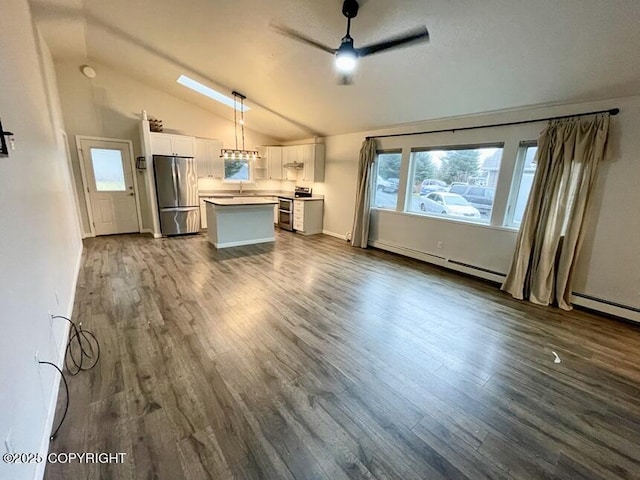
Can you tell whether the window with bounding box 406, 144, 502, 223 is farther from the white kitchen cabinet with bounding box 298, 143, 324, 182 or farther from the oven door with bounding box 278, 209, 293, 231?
the oven door with bounding box 278, 209, 293, 231

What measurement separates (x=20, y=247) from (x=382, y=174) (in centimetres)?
538

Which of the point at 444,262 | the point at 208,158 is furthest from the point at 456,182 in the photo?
the point at 208,158

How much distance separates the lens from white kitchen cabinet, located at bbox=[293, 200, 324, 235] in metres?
6.80

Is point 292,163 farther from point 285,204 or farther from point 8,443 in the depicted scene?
point 8,443

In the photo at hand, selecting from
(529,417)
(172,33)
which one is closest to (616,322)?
(529,417)

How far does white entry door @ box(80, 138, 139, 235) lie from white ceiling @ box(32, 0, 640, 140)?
1.67 m

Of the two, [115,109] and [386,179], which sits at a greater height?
[115,109]

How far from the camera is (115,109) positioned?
580 centimetres

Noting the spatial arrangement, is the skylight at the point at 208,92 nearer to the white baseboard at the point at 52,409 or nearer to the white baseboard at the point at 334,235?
the white baseboard at the point at 334,235

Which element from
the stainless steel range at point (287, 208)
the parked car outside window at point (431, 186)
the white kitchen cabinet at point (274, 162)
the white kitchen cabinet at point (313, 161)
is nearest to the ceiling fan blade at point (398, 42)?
the parked car outside window at point (431, 186)

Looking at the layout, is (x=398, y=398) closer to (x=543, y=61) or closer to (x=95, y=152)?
(x=543, y=61)

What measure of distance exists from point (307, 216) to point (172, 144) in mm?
3544

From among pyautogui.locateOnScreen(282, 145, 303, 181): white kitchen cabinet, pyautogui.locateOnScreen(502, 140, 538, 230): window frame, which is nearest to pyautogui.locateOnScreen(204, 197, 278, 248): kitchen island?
pyautogui.locateOnScreen(282, 145, 303, 181): white kitchen cabinet

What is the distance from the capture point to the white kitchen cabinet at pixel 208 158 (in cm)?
678
